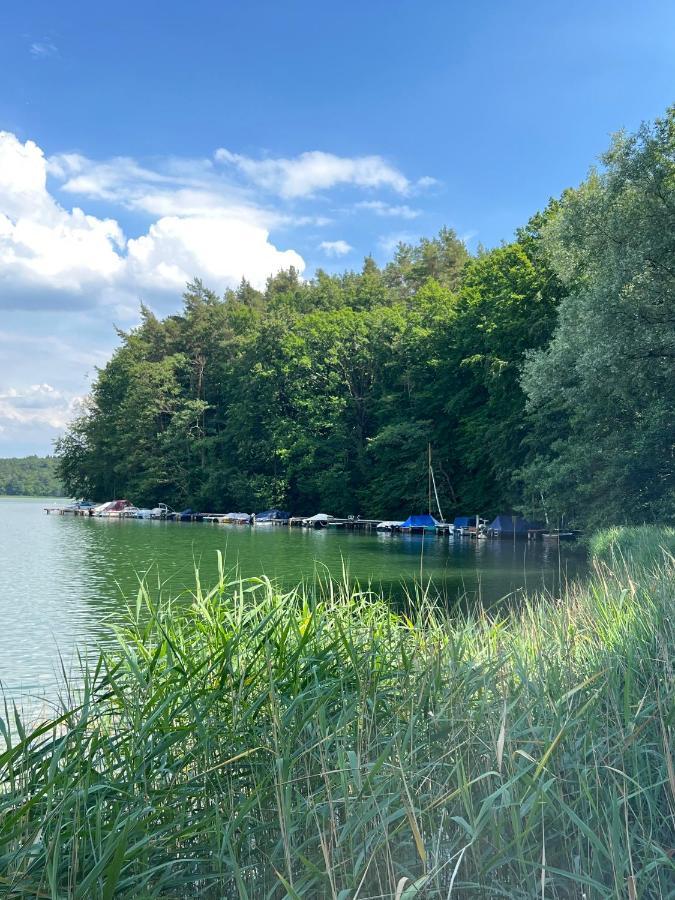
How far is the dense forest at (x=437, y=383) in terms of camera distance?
66.3 ft

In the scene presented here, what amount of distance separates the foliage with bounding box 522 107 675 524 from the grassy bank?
1619 cm

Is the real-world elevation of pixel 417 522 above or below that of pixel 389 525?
above

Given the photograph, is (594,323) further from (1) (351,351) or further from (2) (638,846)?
(1) (351,351)

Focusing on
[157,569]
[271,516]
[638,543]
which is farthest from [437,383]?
[157,569]

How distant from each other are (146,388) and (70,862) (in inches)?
2781

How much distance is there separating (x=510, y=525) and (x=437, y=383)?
42.4ft

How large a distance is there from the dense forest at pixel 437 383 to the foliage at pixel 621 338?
0.19ft

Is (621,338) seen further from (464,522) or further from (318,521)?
(318,521)

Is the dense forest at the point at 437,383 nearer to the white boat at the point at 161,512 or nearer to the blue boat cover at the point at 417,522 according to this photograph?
the white boat at the point at 161,512

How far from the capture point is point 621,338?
19781mm

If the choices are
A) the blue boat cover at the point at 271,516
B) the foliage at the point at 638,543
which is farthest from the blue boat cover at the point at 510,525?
the foliage at the point at 638,543

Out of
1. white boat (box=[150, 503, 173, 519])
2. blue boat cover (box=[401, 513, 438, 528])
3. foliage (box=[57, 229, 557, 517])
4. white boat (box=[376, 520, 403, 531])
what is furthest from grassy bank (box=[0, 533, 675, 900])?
white boat (box=[150, 503, 173, 519])

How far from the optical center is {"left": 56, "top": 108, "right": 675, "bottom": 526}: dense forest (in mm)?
20203

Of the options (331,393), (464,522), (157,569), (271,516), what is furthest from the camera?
(331,393)
